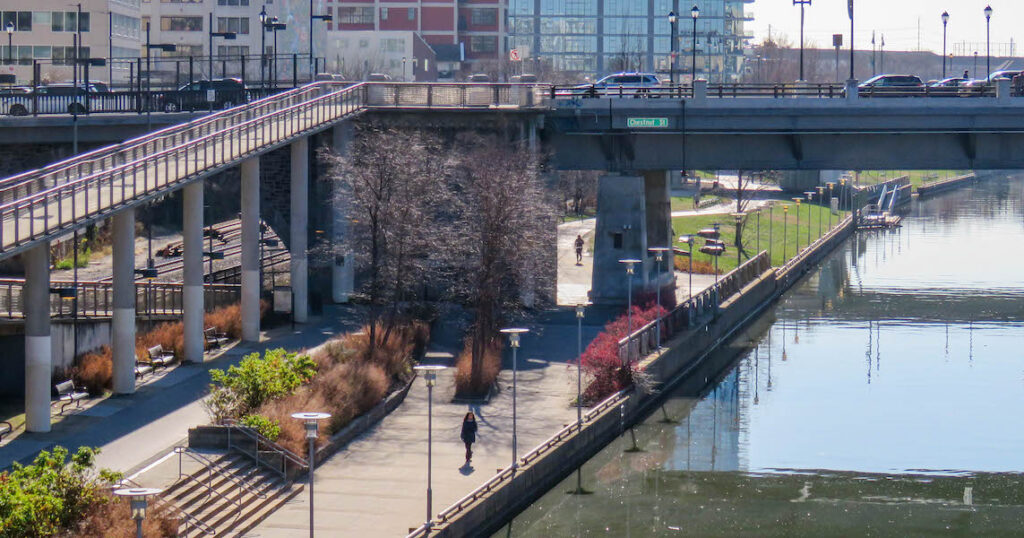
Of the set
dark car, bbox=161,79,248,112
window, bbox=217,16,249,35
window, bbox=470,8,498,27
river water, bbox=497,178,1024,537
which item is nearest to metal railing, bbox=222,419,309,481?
river water, bbox=497,178,1024,537

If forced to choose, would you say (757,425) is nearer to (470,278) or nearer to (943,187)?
(470,278)

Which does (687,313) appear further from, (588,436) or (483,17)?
(483,17)

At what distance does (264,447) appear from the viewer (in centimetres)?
3250

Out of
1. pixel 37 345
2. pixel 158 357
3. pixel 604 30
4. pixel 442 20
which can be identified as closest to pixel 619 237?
pixel 158 357

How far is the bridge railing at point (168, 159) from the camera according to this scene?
33375 mm

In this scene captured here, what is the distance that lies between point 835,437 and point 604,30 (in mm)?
130543

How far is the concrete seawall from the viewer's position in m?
30.9

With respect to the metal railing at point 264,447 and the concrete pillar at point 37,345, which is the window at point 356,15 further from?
the metal railing at point 264,447

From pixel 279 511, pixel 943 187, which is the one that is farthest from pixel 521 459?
pixel 943 187

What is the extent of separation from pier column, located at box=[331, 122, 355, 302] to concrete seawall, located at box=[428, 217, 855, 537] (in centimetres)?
1190

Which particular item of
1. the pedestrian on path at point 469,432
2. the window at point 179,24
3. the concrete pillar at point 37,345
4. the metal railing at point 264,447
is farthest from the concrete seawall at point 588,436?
the window at point 179,24

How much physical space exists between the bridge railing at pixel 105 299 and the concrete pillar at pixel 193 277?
6.97 ft

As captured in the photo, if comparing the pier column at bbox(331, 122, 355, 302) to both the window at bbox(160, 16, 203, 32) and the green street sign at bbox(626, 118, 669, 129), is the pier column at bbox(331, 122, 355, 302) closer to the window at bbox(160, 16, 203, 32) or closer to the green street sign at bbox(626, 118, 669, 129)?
the green street sign at bbox(626, 118, 669, 129)

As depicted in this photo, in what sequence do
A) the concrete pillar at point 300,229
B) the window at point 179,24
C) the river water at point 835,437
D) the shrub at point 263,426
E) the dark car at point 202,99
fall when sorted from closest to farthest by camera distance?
1. the shrub at point 263,426
2. the river water at point 835,437
3. the concrete pillar at point 300,229
4. the dark car at point 202,99
5. the window at point 179,24
